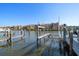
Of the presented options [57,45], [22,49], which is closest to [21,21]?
[22,49]

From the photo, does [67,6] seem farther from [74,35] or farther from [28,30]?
[28,30]

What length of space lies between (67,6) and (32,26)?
24.0 inches

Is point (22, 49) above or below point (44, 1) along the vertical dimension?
below

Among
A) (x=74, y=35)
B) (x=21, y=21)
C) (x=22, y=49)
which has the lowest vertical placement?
(x=22, y=49)

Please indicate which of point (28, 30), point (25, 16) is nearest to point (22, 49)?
point (28, 30)

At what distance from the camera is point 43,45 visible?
10.6 feet

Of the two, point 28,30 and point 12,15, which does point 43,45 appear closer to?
point 28,30

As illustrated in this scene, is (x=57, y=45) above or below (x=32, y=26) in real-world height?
below

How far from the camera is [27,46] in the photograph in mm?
3234

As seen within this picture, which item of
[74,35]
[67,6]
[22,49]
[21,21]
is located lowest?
[22,49]

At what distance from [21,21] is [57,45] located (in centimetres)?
66

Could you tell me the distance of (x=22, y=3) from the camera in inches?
127

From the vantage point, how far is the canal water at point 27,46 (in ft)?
10.5

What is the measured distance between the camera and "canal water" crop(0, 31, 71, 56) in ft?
10.5
